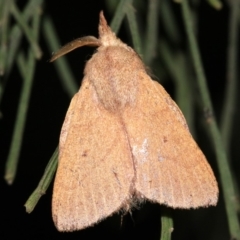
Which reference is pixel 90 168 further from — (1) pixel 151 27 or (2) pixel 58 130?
(2) pixel 58 130

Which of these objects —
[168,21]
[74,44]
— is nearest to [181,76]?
[168,21]

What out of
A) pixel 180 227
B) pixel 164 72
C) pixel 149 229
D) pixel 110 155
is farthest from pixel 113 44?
pixel 180 227

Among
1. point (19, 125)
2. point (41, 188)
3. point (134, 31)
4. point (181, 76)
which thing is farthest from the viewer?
point (181, 76)

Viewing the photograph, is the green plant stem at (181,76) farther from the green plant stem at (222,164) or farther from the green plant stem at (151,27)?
the green plant stem at (222,164)

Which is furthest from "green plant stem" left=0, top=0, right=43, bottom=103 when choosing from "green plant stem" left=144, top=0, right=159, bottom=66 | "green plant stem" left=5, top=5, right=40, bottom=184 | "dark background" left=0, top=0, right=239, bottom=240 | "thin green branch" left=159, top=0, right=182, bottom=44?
"dark background" left=0, top=0, right=239, bottom=240

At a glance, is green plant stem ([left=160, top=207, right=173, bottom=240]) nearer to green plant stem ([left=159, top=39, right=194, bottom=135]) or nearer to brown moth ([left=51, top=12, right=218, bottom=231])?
brown moth ([left=51, top=12, right=218, bottom=231])
